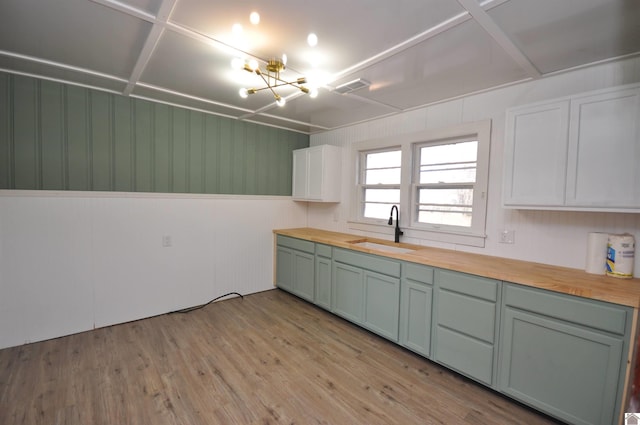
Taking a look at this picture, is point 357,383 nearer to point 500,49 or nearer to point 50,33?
point 500,49

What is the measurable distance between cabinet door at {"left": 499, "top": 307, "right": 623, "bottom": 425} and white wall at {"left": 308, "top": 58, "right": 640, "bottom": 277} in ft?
2.30

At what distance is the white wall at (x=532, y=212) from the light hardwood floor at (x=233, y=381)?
1196 mm

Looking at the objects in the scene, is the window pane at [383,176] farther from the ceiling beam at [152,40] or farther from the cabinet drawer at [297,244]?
the ceiling beam at [152,40]

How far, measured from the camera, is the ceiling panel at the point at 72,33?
167 cm

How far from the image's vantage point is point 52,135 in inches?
110

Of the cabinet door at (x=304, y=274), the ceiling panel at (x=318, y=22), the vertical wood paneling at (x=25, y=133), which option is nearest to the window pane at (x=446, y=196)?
the cabinet door at (x=304, y=274)

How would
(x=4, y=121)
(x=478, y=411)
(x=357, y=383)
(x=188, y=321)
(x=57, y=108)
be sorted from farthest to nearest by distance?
(x=188, y=321), (x=57, y=108), (x=4, y=121), (x=357, y=383), (x=478, y=411)

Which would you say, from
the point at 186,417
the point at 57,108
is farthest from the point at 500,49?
the point at 57,108

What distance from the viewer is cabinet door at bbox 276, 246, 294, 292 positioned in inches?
163

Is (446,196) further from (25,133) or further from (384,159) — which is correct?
(25,133)

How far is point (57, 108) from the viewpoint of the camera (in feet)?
9.17

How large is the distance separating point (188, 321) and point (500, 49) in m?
3.80

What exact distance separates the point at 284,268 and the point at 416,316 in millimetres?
2154

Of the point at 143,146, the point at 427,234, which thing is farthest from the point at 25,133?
the point at 427,234
